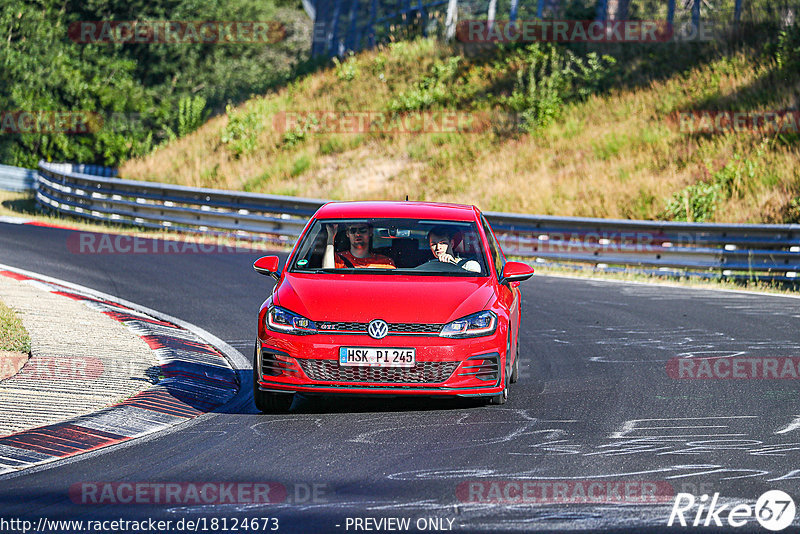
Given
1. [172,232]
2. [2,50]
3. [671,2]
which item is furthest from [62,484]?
[2,50]

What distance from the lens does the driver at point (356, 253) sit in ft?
31.3

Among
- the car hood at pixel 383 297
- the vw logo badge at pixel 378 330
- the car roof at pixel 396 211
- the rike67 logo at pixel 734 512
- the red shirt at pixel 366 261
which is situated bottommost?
the rike67 logo at pixel 734 512

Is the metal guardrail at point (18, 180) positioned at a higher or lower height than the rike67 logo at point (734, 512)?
higher

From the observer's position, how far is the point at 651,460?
7.07 metres

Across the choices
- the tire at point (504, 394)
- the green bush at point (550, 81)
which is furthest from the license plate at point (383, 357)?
the green bush at point (550, 81)

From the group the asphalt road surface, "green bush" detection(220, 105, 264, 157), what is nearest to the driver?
the asphalt road surface

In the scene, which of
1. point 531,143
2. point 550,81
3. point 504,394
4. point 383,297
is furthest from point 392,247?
point 550,81

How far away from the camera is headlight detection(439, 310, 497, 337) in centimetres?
838

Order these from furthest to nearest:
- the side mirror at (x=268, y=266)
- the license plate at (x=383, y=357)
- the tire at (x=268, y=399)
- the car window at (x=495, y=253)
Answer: the car window at (x=495, y=253) → the side mirror at (x=268, y=266) → the tire at (x=268, y=399) → the license plate at (x=383, y=357)

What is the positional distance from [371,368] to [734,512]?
10.3 feet

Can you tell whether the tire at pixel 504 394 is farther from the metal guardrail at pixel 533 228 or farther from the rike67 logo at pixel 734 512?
the metal guardrail at pixel 533 228

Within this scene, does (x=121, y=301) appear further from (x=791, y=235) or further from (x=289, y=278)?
(x=791, y=235)

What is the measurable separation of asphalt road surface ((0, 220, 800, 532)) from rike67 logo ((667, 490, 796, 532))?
0.07 feet

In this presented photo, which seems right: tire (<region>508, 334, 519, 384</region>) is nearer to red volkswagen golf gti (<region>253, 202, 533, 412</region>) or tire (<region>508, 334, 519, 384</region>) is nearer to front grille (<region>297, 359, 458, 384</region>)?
red volkswagen golf gti (<region>253, 202, 533, 412</region>)
